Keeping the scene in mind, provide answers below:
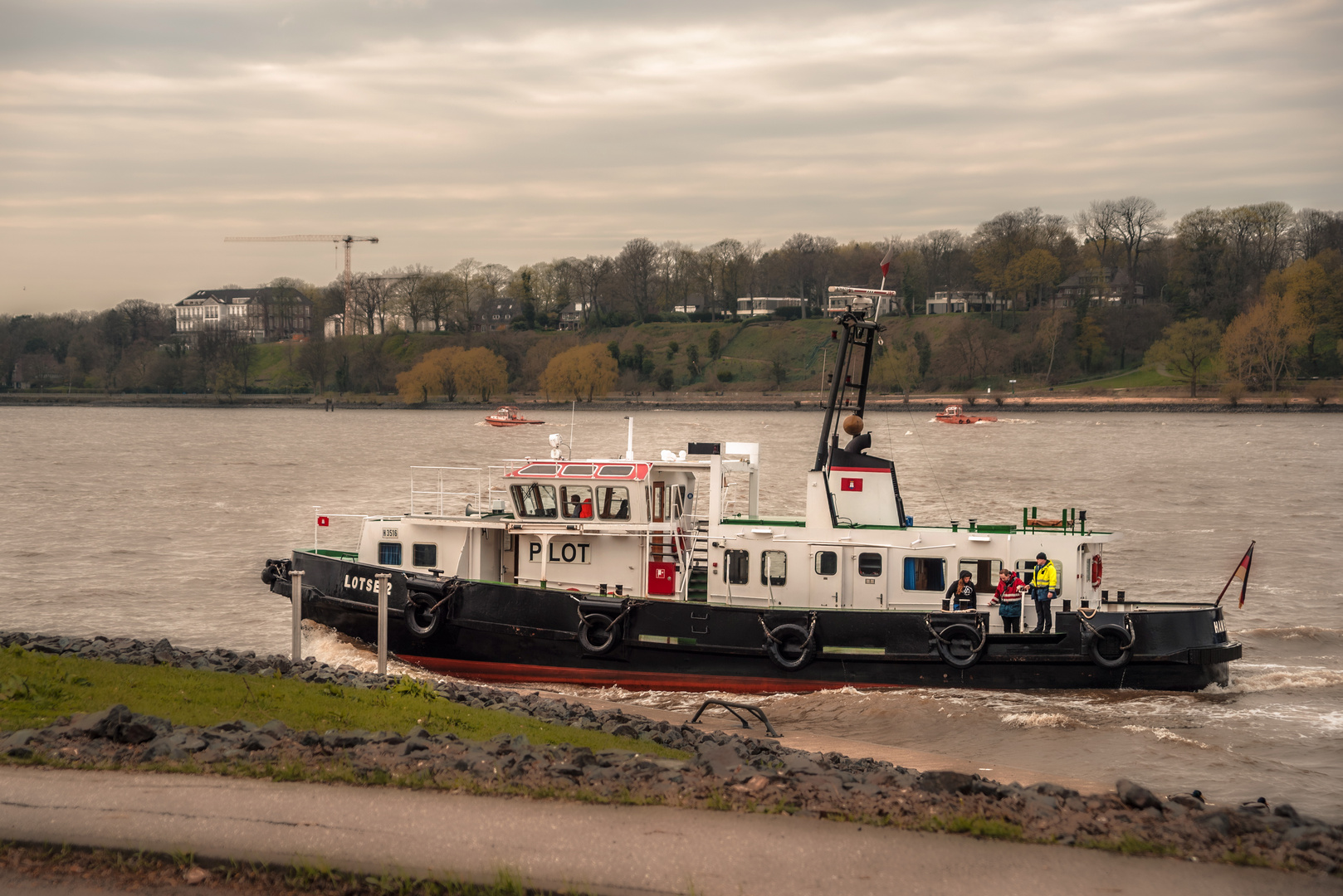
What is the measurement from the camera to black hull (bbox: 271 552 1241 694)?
16766mm

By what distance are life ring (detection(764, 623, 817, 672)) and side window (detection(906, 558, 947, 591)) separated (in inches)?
75.5

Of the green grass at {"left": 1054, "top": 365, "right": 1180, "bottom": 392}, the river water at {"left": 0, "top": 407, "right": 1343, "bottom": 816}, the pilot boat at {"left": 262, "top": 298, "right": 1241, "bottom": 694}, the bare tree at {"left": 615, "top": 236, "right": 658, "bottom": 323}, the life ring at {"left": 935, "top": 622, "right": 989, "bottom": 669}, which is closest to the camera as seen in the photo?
the river water at {"left": 0, "top": 407, "right": 1343, "bottom": 816}

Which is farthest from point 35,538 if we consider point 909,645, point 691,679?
point 909,645

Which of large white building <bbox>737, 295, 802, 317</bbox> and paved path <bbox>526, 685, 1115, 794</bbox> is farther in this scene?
large white building <bbox>737, 295, 802, 317</bbox>

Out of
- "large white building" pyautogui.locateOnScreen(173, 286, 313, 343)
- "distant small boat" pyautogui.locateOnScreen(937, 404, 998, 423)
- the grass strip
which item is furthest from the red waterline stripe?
"large white building" pyautogui.locateOnScreen(173, 286, 313, 343)

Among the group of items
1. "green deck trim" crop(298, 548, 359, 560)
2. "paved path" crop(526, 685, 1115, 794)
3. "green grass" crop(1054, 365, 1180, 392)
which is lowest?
"paved path" crop(526, 685, 1115, 794)

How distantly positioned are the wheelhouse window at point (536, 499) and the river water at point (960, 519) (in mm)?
3112

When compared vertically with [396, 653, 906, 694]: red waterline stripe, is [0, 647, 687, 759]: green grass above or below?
above

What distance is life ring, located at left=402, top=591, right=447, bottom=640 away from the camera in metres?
18.2

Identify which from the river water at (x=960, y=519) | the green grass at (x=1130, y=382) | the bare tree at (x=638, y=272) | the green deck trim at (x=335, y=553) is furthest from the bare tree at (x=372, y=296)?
the green deck trim at (x=335, y=553)

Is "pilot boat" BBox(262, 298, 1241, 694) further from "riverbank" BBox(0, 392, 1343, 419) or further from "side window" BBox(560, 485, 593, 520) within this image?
"riverbank" BBox(0, 392, 1343, 419)

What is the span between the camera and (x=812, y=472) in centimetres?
1777

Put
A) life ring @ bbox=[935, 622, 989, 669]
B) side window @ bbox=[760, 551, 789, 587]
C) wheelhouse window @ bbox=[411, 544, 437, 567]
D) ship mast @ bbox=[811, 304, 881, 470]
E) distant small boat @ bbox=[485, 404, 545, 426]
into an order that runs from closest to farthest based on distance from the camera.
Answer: life ring @ bbox=[935, 622, 989, 669], side window @ bbox=[760, 551, 789, 587], ship mast @ bbox=[811, 304, 881, 470], wheelhouse window @ bbox=[411, 544, 437, 567], distant small boat @ bbox=[485, 404, 545, 426]

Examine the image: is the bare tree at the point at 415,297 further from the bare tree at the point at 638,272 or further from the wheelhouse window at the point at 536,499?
the wheelhouse window at the point at 536,499
